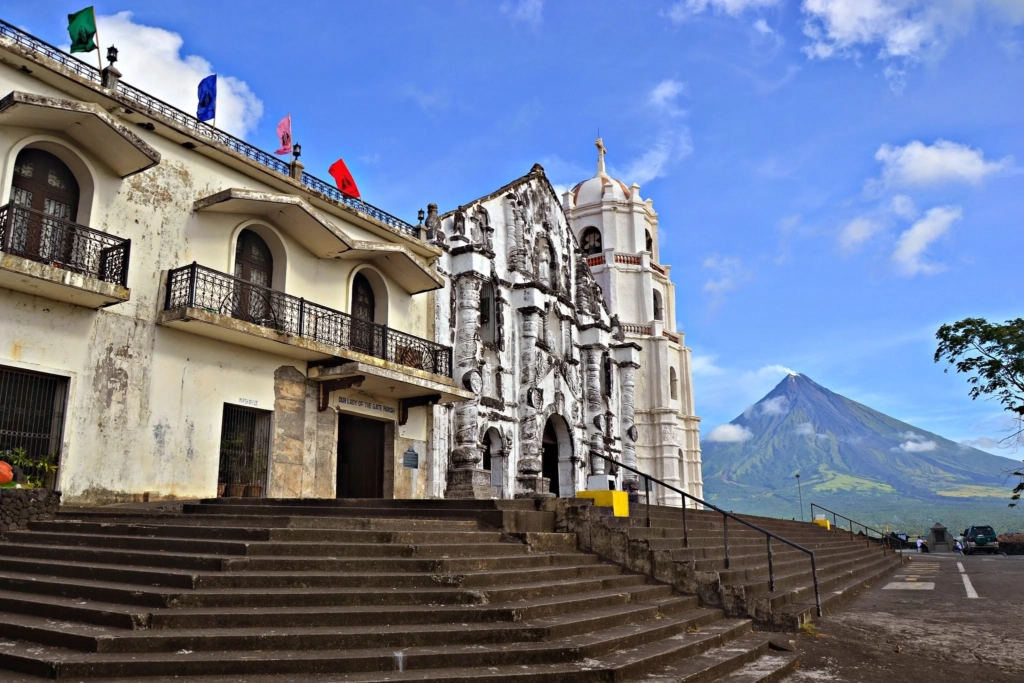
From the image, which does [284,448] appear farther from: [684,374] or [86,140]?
[684,374]

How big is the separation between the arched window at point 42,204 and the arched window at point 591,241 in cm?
2932

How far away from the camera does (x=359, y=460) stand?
18.5 m

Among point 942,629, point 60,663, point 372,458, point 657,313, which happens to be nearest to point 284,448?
point 372,458

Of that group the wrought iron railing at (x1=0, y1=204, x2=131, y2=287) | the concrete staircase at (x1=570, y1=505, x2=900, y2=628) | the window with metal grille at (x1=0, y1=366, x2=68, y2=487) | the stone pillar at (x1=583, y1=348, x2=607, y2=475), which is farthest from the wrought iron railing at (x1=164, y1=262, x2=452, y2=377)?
the stone pillar at (x1=583, y1=348, x2=607, y2=475)

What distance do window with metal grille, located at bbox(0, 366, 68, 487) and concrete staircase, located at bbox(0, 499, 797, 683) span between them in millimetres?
1997

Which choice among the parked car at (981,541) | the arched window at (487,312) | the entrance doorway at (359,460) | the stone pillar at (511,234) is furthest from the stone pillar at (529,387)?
the parked car at (981,541)

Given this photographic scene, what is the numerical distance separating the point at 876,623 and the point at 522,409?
14331mm

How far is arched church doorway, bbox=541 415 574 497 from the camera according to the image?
2709 centimetres

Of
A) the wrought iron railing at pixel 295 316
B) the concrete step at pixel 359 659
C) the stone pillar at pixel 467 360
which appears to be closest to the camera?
the concrete step at pixel 359 659

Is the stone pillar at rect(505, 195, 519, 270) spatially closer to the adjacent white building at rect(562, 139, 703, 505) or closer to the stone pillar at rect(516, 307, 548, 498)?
the stone pillar at rect(516, 307, 548, 498)

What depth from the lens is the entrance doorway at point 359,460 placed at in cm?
1825

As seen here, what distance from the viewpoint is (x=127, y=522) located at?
9.61 m

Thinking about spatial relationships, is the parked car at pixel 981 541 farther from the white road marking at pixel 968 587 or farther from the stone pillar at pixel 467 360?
the stone pillar at pixel 467 360

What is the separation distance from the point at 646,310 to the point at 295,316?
25.0 meters
